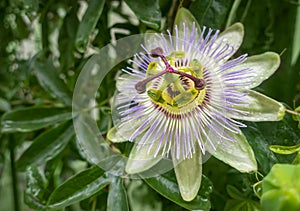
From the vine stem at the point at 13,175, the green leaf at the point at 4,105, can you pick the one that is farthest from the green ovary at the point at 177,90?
the green leaf at the point at 4,105

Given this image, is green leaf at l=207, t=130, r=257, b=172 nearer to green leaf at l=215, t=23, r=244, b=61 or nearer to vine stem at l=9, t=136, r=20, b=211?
green leaf at l=215, t=23, r=244, b=61

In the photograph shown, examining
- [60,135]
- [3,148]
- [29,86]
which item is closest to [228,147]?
[60,135]

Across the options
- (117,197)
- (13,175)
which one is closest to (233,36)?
(117,197)

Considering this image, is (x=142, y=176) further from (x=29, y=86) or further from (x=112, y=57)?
(x=29, y=86)

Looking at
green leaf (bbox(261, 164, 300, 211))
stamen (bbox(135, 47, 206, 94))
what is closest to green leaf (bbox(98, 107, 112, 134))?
stamen (bbox(135, 47, 206, 94))

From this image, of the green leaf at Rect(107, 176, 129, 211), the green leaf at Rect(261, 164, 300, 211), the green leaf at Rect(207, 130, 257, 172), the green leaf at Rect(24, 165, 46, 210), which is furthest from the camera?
the green leaf at Rect(24, 165, 46, 210)

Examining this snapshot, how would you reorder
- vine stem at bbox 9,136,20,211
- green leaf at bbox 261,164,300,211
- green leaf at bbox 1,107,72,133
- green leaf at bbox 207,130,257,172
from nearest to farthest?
green leaf at bbox 261,164,300,211 → green leaf at bbox 207,130,257,172 → green leaf at bbox 1,107,72,133 → vine stem at bbox 9,136,20,211
